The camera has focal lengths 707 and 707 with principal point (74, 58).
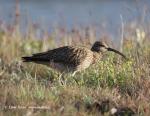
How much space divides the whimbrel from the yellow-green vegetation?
13 centimetres

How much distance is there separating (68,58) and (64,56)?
0.08 m

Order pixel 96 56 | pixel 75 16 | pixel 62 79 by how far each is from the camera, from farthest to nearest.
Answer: pixel 75 16
pixel 96 56
pixel 62 79

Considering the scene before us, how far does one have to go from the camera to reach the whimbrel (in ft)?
32.4

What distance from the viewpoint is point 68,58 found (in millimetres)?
10070

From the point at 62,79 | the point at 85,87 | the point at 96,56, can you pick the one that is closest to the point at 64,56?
the point at 62,79

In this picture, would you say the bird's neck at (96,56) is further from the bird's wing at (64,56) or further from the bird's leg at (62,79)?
the bird's leg at (62,79)

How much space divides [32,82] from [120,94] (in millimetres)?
1172

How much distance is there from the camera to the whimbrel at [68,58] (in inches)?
388

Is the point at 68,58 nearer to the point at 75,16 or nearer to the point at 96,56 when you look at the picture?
the point at 96,56

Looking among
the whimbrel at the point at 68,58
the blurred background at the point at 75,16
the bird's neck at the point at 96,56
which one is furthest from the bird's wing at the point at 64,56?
the blurred background at the point at 75,16

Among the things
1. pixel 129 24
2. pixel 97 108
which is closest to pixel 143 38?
pixel 129 24

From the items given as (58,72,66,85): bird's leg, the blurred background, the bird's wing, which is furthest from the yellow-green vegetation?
the blurred background

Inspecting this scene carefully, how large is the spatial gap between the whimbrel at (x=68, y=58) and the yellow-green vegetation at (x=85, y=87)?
5.2 inches

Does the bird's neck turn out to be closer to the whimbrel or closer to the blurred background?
the whimbrel
